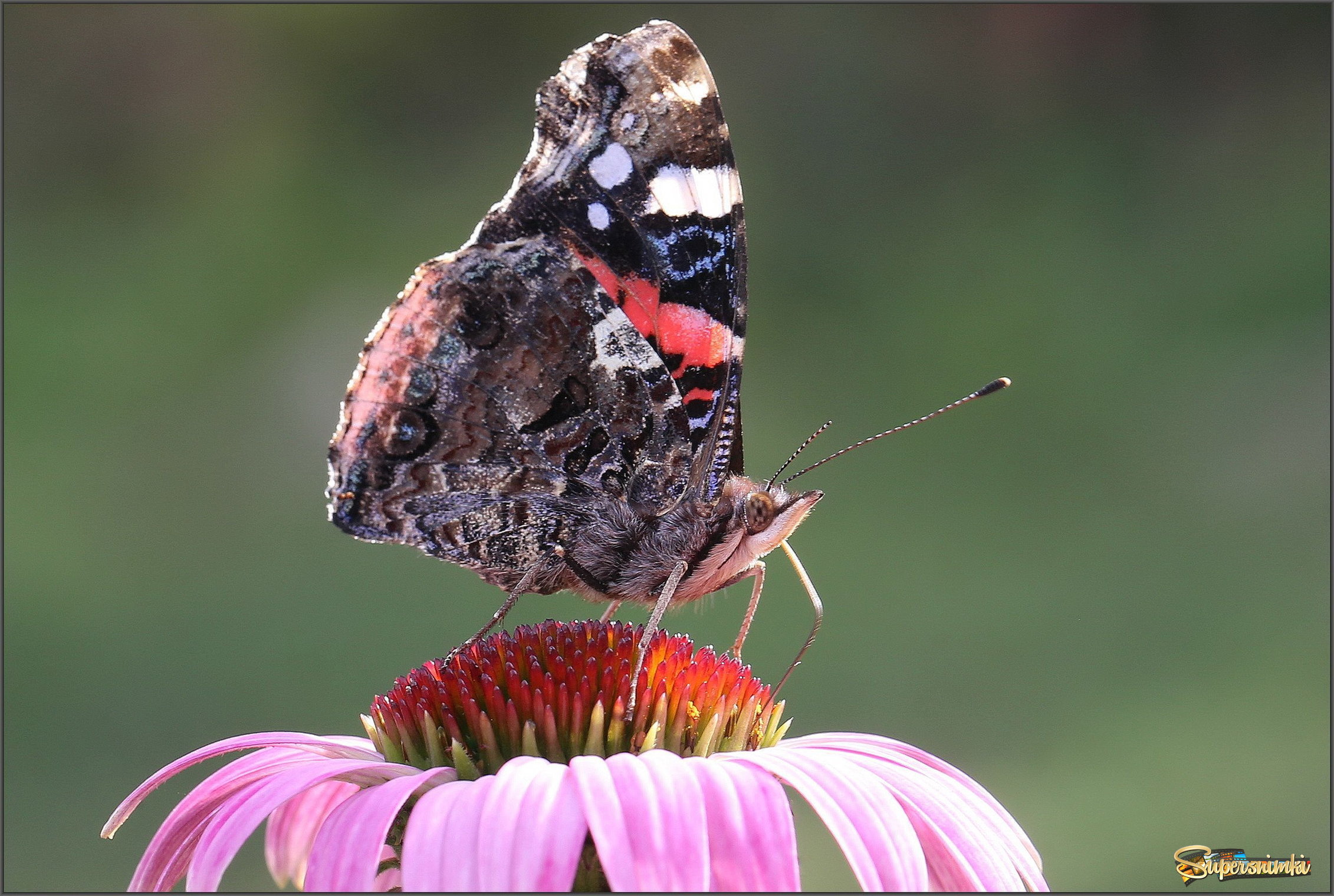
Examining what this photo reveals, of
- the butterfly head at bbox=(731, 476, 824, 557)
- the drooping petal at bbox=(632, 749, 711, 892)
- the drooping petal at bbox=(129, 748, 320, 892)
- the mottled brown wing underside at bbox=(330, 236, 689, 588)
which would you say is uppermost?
the mottled brown wing underside at bbox=(330, 236, 689, 588)

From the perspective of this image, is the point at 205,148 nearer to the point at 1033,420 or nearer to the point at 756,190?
the point at 756,190

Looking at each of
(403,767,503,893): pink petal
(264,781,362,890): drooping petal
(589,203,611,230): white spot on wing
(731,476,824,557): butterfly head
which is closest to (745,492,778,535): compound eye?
(731,476,824,557): butterfly head

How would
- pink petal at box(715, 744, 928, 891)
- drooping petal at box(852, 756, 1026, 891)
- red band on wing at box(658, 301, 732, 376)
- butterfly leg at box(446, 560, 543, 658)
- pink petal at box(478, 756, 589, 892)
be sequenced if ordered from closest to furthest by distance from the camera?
pink petal at box(478, 756, 589, 892), pink petal at box(715, 744, 928, 891), drooping petal at box(852, 756, 1026, 891), butterfly leg at box(446, 560, 543, 658), red band on wing at box(658, 301, 732, 376)

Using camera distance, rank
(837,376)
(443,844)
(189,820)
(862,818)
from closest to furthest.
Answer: (443,844) → (862,818) → (189,820) → (837,376)

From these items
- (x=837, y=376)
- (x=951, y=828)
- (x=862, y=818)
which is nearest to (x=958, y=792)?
(x=951, y=828)

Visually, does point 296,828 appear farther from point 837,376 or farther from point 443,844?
point 837,376

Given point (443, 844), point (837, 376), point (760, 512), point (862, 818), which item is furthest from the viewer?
point (837, 376)

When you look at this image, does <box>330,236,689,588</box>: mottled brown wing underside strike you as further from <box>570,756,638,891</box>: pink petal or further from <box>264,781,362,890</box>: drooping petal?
<box>570,756,638,891</box>: pink petal

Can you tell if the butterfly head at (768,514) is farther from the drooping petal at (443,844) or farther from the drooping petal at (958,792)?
the drooping petal at (443,844)
